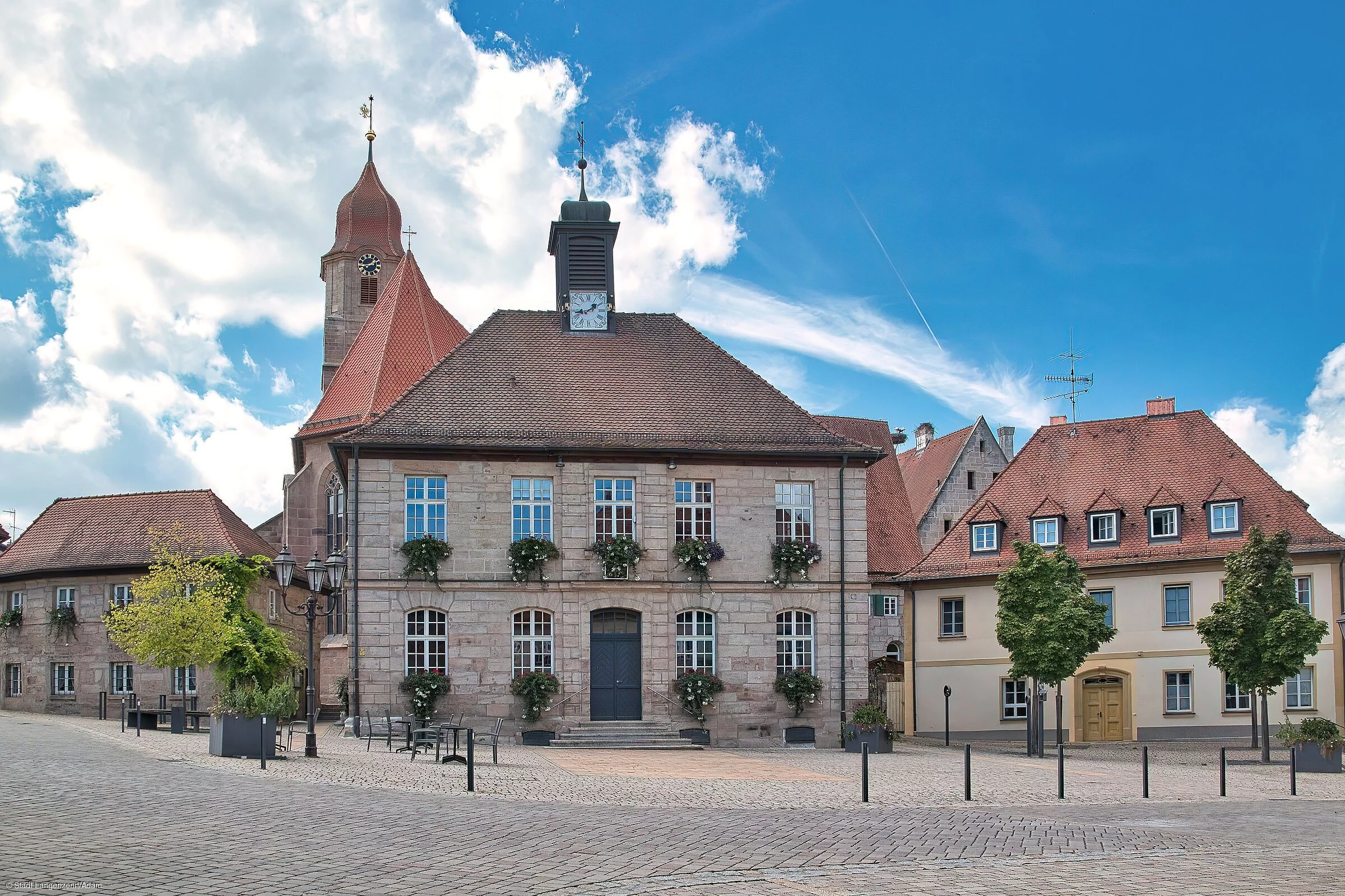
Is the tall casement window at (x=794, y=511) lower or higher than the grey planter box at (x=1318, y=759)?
higher

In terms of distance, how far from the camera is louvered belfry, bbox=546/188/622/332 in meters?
35.8

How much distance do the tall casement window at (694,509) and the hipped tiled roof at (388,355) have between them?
14778 mm

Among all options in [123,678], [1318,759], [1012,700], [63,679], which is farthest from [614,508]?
[63,679]

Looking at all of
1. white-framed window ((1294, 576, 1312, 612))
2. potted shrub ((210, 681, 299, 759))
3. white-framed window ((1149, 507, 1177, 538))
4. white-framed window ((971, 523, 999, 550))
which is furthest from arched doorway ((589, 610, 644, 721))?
white-framed window ((1294, 576, 1312, 612))

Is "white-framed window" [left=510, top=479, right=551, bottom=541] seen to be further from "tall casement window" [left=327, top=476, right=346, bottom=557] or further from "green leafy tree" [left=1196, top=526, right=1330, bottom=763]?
"green leafy tree" [left=1196, top=526, right=1330, bottom=763]

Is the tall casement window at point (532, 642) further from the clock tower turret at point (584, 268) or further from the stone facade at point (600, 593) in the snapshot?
the clock tower turret at point (584, 268)

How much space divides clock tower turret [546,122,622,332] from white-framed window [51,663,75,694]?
19.3 m

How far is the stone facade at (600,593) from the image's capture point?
30.5m

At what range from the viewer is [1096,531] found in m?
38.5

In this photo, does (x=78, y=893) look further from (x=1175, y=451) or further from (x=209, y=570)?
(x=1175, y=451)

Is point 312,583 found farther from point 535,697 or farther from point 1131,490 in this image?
point 1131,490

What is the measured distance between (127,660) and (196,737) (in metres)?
13.0

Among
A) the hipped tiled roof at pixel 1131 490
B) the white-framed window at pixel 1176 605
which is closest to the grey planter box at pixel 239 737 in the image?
the hipped tiled roof at pixel 1131 490

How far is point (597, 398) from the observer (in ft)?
109
